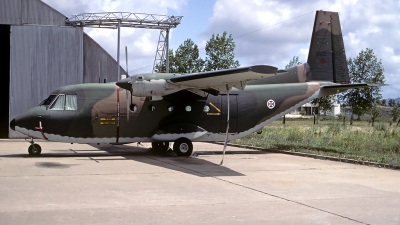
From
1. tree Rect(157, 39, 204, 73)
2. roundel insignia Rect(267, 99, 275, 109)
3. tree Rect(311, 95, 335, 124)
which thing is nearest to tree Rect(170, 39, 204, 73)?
tree Rect(157, 39, 204, 73)

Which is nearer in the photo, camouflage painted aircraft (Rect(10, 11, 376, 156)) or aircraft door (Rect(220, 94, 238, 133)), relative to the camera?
camouflage painted aircraft (Rect(10, 11, 376, 156))

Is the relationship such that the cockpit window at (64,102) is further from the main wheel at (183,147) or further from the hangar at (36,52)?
the hangar at (36,52)

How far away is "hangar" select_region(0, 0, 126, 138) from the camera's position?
27953 mm

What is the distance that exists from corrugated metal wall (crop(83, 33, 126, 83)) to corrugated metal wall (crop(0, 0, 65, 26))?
257 centimetres

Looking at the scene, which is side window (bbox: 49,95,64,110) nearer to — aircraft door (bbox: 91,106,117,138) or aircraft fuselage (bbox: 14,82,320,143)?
aircraft fuselage (bbox: 14,82,320,143)

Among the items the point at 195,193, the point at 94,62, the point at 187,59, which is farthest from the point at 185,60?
the point at 195,193

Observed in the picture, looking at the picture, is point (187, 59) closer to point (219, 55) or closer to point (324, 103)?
point (219, 55)

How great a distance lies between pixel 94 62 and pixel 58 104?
15956 mm

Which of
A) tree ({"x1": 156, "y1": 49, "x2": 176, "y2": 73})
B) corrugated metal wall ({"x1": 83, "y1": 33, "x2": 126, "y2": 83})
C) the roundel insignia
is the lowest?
the roundel insignia

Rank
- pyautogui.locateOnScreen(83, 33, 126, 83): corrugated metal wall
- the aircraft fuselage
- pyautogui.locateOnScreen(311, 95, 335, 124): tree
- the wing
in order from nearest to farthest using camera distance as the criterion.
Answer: the wing < the aircraft fuselage < pyautogui.locateOnScreen(83, 33, 126, 83): corrugated metal wall < pyautogui.locateOnScreen(311, 95, 335, 124): tree

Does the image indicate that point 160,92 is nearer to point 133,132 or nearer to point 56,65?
point 133,132

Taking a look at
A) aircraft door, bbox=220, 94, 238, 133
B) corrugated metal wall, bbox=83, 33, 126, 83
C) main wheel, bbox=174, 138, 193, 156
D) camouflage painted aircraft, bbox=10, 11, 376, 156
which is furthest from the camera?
corrugated metal wall, bbox=83, 33, 126, 83

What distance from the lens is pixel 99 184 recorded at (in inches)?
412

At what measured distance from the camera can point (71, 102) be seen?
A: 16891 mm
